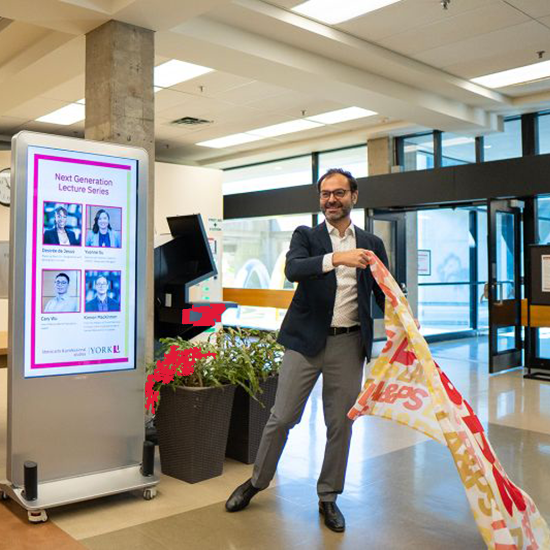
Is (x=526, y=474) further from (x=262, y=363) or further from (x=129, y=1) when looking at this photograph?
(x=129, y=1)

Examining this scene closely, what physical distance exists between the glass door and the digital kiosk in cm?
517

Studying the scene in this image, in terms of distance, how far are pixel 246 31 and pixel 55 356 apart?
351cm

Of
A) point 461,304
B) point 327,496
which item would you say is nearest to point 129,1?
point 327,496

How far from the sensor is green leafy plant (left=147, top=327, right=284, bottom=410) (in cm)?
373

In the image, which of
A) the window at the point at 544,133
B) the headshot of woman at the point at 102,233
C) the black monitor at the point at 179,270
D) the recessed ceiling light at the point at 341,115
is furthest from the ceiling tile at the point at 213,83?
the headshot of woman at the point at 102,233

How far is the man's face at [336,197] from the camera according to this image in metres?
3.05

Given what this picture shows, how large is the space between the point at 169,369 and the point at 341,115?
18.4 ft

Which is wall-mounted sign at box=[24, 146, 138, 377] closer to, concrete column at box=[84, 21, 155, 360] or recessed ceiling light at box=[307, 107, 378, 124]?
concrete column at box=[84, 21, 155, 360]

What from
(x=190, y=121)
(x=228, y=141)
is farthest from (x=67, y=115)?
(x=228, y=141)

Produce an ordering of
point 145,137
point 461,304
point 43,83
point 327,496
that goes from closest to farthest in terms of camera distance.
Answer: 1. point 327,496
2. point 145,137
3. point 43,83
4. point 461,304

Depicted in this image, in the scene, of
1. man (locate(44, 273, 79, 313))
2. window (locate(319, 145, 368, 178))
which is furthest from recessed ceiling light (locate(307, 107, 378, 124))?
man (locate(44, 273, 79, 313))

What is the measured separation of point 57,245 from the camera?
3178 mm

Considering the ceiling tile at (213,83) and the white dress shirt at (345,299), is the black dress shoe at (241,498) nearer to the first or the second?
the white dress shirt at (345,299)

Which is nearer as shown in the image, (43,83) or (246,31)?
(246,31)
